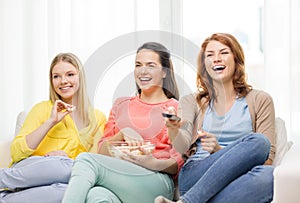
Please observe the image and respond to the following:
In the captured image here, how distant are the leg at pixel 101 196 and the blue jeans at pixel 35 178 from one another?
0.17 meters

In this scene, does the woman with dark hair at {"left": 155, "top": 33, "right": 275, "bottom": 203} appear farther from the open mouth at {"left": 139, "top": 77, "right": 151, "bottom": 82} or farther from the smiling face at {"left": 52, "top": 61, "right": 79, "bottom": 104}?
the smiling face at {"left": 52, "top": 61, "right": 79, "bottom": 104}

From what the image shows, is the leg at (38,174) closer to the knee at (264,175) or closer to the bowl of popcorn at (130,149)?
the bowl of popcorn at (130,149)

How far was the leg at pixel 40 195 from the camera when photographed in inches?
78.8

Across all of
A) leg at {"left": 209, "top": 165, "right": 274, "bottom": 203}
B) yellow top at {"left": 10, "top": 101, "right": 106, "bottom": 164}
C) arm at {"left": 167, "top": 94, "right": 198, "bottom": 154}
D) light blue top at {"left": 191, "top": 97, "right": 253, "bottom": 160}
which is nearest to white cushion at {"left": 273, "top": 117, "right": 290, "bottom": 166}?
light blue top at {"left": 191, "top": 97, "right": 253, "bottom": 160}

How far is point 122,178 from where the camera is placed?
6.58 feet

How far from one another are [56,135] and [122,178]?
491 mm

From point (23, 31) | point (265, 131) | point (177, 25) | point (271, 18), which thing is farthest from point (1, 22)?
point (265, 131)

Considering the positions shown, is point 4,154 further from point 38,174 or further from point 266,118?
point 266,118

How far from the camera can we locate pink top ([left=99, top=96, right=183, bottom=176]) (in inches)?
84.0

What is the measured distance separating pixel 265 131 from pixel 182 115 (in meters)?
0.34

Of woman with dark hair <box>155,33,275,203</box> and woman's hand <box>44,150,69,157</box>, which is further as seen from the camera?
woman's hand <box>44,150,69,157</box>

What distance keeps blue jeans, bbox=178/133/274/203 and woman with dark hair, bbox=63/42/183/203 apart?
0.54 feet

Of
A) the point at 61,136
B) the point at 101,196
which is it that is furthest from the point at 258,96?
the point at 61,136

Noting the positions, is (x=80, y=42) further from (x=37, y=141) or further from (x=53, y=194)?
(x=53, y=194)
